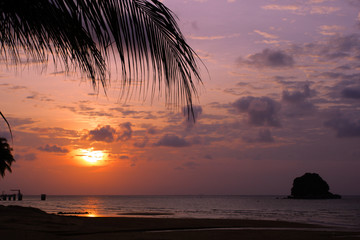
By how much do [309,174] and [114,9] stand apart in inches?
7708

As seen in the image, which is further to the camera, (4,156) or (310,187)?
(310,187)

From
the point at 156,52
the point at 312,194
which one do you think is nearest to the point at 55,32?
the point at 156,52

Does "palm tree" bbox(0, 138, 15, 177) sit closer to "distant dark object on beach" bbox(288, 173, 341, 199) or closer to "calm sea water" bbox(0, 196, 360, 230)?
"calm sea water" bbox(0, 196, 360, 230)

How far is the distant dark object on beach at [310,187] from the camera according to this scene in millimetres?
177375

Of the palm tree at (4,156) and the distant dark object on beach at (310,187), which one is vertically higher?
the palm tree at (4,156)

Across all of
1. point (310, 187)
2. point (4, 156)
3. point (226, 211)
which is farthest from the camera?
point (310, 187)

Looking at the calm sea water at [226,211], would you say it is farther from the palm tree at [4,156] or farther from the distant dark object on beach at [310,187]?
the distant dark object on beach at [310,187]

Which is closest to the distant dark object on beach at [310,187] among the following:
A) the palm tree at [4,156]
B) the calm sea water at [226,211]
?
the calm sea water at [226,211]

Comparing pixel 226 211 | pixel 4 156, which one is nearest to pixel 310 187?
pixel 226 211

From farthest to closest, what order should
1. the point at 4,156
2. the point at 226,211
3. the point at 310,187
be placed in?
the point at 310,187 → the point at 226,211 → the point at 4,156

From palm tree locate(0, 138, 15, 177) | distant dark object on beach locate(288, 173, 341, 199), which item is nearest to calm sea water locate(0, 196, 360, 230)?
palm tree locate(0, 138, 15, 177)

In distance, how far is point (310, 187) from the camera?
17812 centimetres

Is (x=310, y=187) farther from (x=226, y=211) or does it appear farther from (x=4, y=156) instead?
(x=4, y=156)

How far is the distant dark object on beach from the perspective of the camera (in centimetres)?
17738
